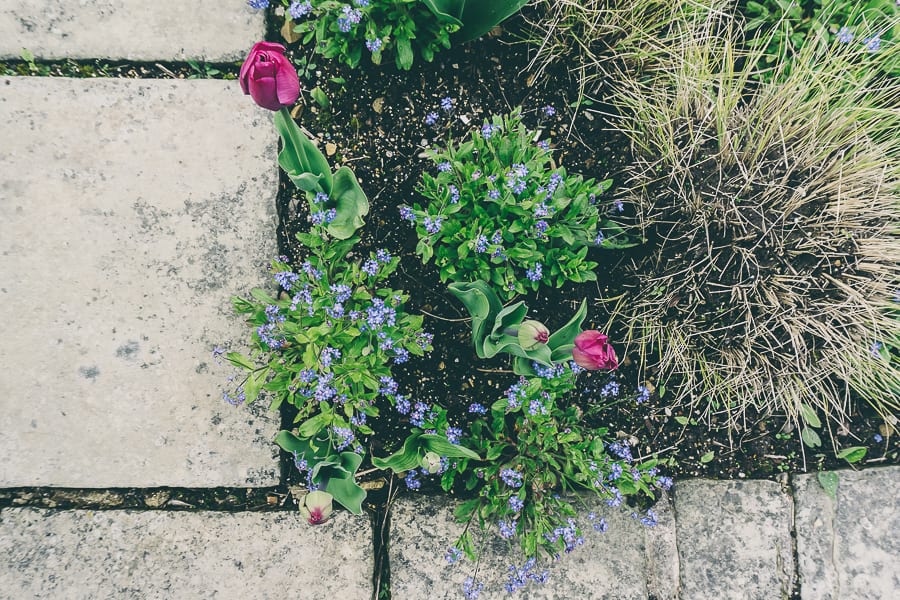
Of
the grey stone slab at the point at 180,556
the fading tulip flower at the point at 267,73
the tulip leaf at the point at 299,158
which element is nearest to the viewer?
the fading tulip flower at the point at 267,73

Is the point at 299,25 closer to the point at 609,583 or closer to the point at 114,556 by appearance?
the point at 114,556

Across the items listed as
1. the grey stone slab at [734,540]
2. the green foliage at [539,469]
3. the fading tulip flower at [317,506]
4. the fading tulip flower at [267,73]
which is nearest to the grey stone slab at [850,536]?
the grey stone slab at [734,540]

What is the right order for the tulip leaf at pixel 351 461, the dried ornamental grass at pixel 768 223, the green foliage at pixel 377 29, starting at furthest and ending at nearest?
the dried ornamental grass at pixel 768 223 < the green foliage at pixel 377 29 < the tulip leaf at pixel 351 461

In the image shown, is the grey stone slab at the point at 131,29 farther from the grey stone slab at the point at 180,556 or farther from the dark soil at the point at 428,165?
the grey stone slab at the point at 180,556

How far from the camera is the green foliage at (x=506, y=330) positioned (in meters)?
1.65

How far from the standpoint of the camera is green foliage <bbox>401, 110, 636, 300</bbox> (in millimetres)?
1771

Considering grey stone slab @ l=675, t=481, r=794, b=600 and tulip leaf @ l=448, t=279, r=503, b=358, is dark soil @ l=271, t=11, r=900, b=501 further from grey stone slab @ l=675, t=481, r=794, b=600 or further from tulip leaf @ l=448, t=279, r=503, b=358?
tulip leaf @ l=448, t=279, r=503, b=358

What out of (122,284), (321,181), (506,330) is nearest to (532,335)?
(506,330)

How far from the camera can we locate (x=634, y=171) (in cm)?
210

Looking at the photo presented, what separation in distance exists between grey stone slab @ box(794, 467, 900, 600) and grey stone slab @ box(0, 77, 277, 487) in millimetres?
1958

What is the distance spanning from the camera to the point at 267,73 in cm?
136

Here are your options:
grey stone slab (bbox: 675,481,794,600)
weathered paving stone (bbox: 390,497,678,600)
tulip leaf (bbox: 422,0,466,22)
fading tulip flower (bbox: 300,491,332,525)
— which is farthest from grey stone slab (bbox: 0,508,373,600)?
tulip leaf (bbox: 422,0,466,22)

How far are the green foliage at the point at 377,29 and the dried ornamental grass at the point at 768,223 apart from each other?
703 mm

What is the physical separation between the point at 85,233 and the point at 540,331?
1.62 metres
